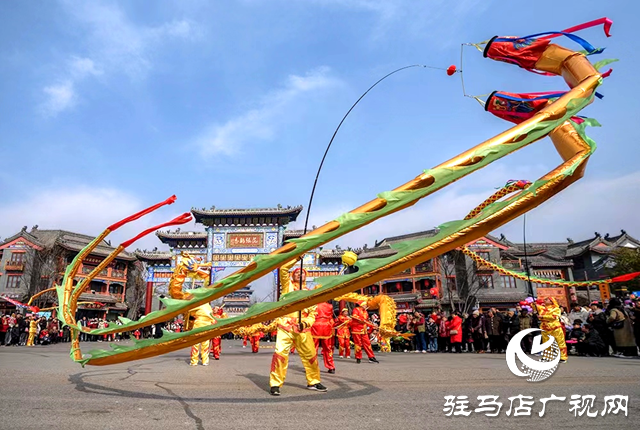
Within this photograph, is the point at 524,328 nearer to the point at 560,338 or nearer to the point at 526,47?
the point at 560,338

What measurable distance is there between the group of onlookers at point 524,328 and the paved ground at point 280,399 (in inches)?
156

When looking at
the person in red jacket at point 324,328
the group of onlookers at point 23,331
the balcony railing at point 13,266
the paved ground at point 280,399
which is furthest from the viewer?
the balcony railing at point 13,266

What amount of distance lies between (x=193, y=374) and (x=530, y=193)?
6.59m

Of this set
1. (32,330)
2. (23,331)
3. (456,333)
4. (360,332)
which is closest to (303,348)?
(360,332)

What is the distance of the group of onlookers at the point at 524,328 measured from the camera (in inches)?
428

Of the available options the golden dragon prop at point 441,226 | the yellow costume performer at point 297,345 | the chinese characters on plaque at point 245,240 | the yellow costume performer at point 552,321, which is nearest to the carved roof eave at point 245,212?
the chinese characters on plaque at point 245,240

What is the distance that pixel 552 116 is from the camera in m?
3.04

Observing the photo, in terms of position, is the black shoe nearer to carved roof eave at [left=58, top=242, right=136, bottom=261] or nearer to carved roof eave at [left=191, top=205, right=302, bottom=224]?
carved roof eave at [left=191, top=205, right=302, bottom=224]

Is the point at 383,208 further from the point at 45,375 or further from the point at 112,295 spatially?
the point at 112,295

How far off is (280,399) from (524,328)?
10210mm

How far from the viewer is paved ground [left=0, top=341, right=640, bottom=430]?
11.6 ft

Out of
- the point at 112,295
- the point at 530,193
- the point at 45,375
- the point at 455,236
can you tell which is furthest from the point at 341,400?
the point at 112,295

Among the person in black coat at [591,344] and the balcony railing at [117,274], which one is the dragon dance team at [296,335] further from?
the balcony railing at [117,274]

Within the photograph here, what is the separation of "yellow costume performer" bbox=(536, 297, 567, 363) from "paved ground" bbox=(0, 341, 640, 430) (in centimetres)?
230
